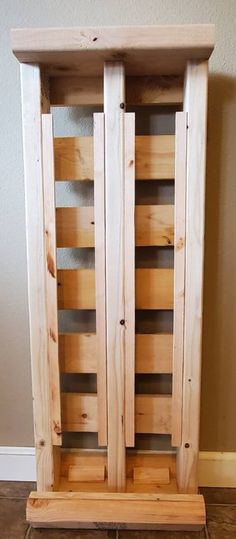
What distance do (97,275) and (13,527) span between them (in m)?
0.91

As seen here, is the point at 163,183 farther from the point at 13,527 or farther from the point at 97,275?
the point at 13,527

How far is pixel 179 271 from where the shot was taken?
121 cm

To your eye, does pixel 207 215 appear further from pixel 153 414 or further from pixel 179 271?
pixel 153 414

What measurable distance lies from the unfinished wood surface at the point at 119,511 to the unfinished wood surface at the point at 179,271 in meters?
0.19

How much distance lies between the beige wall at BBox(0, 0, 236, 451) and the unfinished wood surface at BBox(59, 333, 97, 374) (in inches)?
8.7

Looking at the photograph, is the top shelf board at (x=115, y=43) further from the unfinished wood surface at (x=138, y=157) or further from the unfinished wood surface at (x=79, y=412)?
the unfinished wood surface at (x=79, y=412)

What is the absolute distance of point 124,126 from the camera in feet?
3.75

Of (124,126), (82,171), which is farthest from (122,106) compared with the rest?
(82,171)

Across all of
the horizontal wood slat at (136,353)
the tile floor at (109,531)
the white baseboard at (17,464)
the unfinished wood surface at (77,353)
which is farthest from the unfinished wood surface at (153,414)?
the white baseboard at (17,464)

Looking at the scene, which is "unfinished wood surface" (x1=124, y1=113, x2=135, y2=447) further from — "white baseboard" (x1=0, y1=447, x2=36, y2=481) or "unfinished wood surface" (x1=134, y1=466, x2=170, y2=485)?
"white baseboard" (x1=0, y1=447, x2=36, y2=481)

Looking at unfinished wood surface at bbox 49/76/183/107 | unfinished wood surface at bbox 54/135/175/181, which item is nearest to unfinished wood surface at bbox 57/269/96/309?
unfinished wood surface at bbox 54/135/175/181

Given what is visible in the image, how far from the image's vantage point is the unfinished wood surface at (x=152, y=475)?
1400mm

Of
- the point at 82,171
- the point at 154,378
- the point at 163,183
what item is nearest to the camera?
the point at 82,171

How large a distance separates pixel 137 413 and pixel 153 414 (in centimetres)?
6
